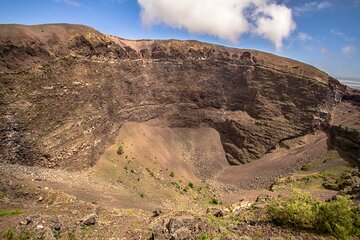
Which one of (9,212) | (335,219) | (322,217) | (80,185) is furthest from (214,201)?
(9,212)

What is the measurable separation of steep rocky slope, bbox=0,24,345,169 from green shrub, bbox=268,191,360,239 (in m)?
24.4

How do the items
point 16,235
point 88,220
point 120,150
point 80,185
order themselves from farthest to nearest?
point 120,150 → point 80,185 → point 88,220 → point 16,235

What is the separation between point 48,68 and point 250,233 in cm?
2716

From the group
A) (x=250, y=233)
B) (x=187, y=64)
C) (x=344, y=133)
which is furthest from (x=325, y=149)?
(x=250, y=233)

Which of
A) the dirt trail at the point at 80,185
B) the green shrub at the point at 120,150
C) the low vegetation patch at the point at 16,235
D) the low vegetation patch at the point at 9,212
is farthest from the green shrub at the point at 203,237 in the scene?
the green shrub at the point at 120,150

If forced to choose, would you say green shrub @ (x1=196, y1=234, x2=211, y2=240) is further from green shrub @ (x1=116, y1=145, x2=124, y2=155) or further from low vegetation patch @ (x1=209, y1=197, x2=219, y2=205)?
green shrub @ (x1=116, y1=145, x2=124, y2=155)

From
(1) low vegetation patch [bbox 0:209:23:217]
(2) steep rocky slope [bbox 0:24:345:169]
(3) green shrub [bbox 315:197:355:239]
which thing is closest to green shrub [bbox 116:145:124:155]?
(2) steep rocky slope [bbox 0:24:345:169]

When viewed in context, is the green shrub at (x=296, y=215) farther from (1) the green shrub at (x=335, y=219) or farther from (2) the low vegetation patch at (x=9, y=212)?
(2) the low vegetation patch at (x=9, y=212)

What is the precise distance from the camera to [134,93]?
47875 mm

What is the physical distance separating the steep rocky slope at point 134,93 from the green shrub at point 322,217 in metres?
24.4

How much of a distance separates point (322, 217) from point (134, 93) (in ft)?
116

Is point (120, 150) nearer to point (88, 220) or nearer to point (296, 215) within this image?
point (88, 220)

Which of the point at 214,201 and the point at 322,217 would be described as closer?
the point at 322,217

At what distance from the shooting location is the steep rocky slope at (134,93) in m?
31.4
